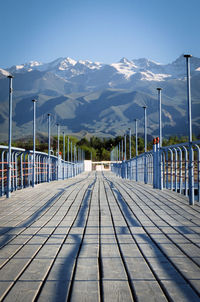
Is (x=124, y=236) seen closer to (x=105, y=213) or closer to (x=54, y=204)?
(x=105, y=213)

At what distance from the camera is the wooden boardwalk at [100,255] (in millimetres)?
1768

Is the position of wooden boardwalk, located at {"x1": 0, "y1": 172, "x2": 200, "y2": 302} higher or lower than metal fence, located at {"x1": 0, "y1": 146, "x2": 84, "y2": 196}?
lower

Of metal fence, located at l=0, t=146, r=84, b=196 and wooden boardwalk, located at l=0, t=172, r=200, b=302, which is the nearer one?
wooden boardwalk, located at l=0, t=172, r=200, b=302

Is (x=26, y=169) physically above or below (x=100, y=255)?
above

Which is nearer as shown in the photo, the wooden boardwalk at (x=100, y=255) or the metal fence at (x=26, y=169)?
the wooden boardwalk at (x=100, y=255)

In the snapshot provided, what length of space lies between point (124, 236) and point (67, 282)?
1231mm

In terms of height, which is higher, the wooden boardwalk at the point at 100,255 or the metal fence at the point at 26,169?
the metal fence at the point at 26,169

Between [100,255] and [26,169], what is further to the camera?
[26,169]

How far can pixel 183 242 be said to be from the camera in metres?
2.81

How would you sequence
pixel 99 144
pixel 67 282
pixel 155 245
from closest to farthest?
pixel 67 282 → pixel 155 245 → pixel 99 144

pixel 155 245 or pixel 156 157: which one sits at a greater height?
pixel 156 157

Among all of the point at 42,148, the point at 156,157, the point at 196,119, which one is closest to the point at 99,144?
the point at 42,148

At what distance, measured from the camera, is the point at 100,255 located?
2.44 m

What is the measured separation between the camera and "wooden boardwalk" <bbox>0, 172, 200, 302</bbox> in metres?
1.77
